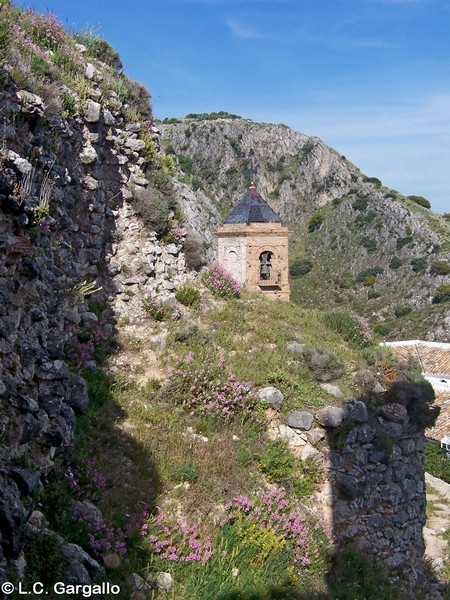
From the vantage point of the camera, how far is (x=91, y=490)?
6258mm

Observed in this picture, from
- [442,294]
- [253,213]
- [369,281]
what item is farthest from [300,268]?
[253,213]

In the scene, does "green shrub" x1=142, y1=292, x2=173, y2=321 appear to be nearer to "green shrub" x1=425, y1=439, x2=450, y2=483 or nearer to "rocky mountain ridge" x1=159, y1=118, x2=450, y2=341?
"green shrub" x1=425, y1=439, x2=450, y2=483

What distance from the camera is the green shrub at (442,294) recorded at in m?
52.3

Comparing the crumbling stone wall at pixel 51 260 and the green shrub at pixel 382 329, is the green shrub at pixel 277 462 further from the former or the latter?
the green shrub at pixel 382 329

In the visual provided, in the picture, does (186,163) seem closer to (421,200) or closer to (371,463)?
(421,200)

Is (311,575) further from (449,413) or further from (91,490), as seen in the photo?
(449,413)

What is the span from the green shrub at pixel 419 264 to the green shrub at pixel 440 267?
104 cm

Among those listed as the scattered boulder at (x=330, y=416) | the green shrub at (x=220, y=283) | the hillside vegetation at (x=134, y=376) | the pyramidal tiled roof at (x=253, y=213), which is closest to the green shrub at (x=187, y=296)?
the hillside vegetation at (x=134, y=376)

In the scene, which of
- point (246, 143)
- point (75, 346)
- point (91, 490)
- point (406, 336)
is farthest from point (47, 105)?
point (246, 143)

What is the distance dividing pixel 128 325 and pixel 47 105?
3.99 meters

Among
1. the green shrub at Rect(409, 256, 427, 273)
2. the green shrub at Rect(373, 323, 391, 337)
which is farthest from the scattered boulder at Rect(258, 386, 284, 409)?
the green shrub at Rect(409, 256, 427, 273)

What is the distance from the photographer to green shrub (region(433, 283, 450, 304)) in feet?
172

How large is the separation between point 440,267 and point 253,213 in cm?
3624

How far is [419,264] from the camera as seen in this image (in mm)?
59406
